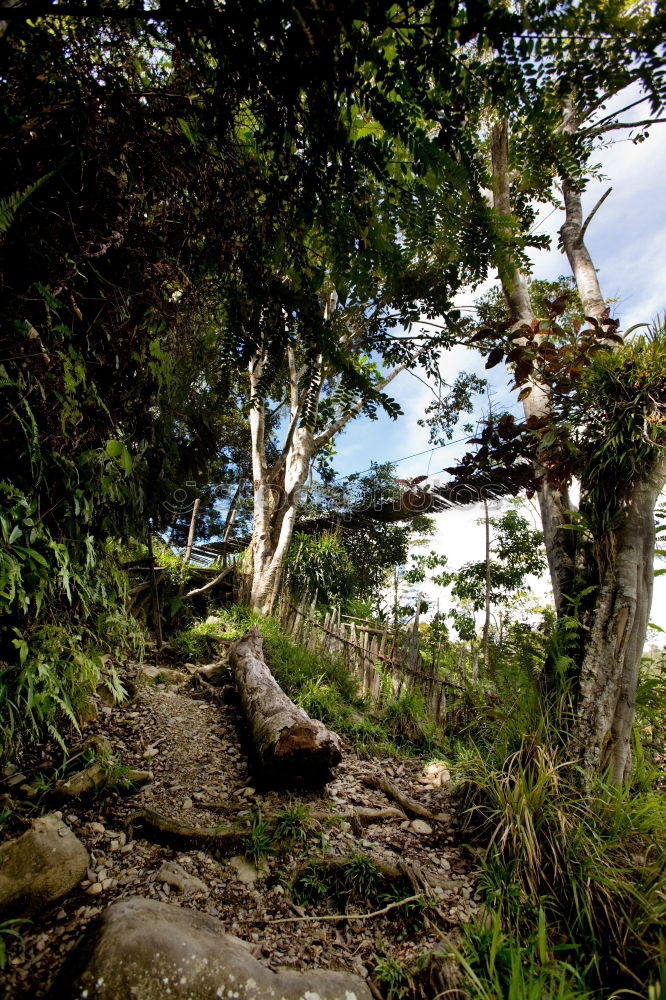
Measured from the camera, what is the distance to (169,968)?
4.56 ft

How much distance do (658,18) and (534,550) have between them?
10.7 meters

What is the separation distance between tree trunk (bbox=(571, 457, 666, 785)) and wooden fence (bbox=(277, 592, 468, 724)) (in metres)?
1.68

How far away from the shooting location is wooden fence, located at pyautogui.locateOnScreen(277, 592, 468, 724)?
4496mm

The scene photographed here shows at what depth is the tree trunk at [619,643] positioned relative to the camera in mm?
2475

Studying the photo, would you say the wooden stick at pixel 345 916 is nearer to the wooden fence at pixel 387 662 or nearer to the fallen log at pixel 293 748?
the fallen log at pixel 293 748

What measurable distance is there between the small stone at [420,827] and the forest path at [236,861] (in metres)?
0.01

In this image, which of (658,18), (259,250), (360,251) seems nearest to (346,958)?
(360,251)

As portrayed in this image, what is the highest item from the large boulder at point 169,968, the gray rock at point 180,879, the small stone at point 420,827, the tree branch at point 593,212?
the tree branch at point 593,212

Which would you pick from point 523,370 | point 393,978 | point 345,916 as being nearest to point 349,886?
point 345,916

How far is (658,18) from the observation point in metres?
0.94

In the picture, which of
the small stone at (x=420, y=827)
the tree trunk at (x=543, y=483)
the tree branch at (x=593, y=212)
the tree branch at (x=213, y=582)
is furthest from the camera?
the tree branch at (x=213, y=582)

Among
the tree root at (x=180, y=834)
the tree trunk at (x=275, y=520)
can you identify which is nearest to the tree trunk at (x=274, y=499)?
the tree trunk at (x=275, y=520)

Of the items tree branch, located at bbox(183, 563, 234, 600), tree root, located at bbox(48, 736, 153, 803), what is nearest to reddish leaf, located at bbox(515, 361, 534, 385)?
tree root, located at bbox(48, 736, 153, 803)

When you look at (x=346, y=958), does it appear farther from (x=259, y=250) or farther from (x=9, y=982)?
(x=259, y=250)
